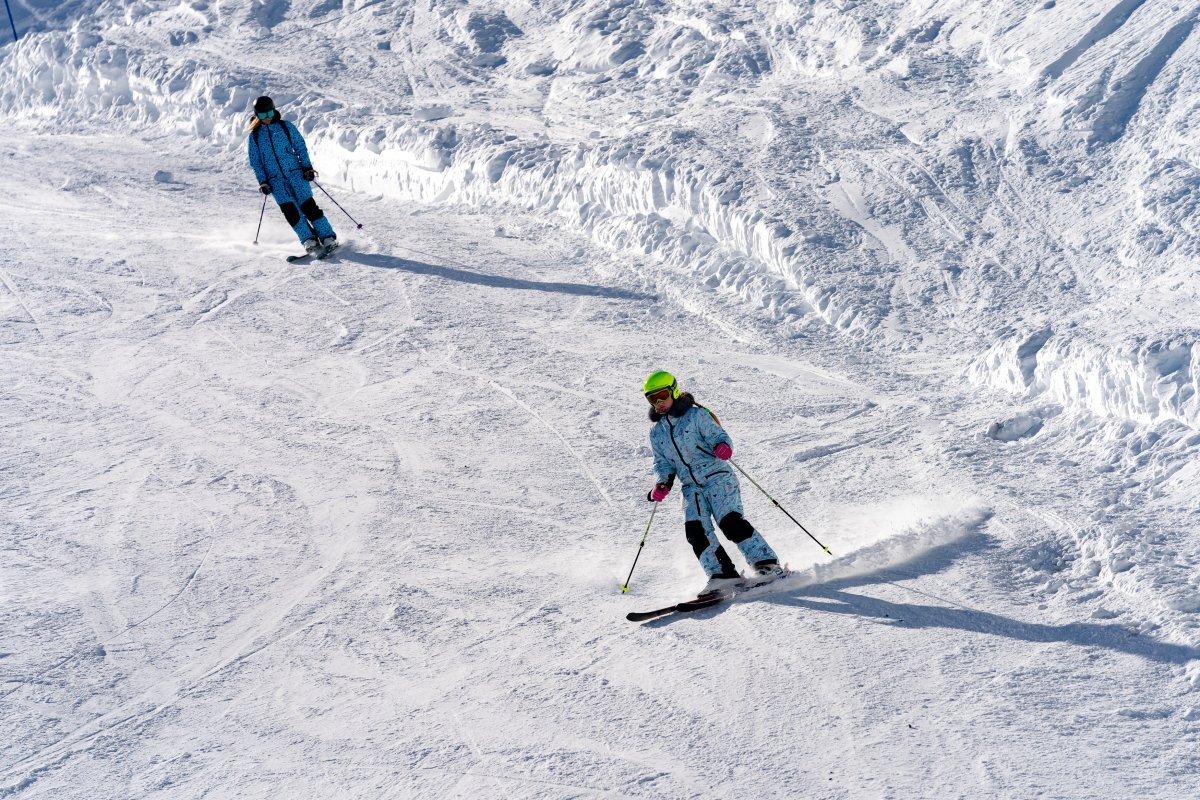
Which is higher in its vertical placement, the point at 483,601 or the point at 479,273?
the point at 479,273

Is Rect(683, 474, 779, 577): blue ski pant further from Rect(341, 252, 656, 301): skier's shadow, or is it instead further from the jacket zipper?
Rect(341, 252, 656, 301): skier's shadow

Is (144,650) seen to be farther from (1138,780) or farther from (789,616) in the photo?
(1138,780)

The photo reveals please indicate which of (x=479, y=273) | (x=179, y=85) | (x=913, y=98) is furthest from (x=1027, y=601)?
(x=179, y=85)

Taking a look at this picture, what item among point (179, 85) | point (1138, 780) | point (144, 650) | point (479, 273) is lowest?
point (1138, 780)

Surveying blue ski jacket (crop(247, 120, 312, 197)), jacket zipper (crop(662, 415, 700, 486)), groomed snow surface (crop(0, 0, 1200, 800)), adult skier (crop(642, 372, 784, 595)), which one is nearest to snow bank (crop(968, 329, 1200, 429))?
groomed snow surface (crop(0, 0, 1200, 800))

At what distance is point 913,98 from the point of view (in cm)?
1314

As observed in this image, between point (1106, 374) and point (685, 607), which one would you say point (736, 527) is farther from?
point (1106, 374)

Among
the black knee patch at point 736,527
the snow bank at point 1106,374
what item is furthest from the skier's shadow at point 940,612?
the snow bank at point 1106,374

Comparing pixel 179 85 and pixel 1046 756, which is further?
pixel 179 85

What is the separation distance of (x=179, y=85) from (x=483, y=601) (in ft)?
46.5

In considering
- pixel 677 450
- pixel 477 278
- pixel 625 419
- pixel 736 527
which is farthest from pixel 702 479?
pixel 477 278

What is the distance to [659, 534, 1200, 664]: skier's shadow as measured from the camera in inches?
235

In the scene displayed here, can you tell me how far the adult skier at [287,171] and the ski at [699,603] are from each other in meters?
7.56

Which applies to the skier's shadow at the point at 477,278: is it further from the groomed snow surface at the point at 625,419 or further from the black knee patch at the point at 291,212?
the black knee patch at the point at 291,212
